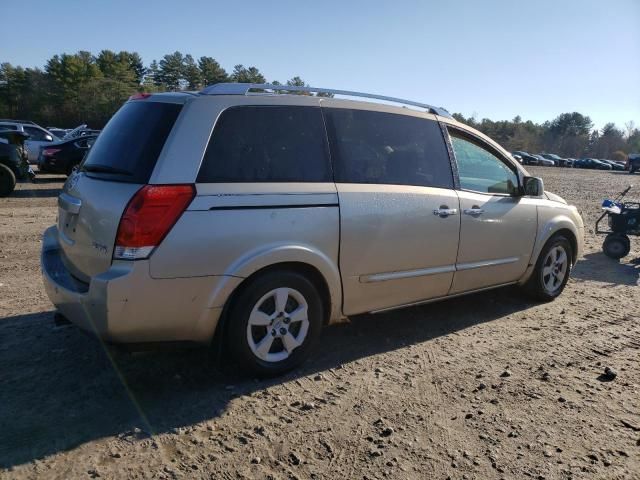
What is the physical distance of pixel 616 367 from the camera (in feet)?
13.4

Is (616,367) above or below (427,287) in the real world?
below

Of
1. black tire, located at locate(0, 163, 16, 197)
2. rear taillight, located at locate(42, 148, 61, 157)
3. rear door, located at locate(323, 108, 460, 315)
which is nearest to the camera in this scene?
rear door, located at locate(323, 108, 460, 315)

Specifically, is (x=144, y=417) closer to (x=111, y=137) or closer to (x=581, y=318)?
(x=111, y=137)

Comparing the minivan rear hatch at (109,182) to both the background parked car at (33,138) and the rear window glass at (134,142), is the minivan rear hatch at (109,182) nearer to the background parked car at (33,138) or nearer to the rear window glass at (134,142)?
the rear window glass at (134,142)

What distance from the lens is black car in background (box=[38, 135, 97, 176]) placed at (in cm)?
1567

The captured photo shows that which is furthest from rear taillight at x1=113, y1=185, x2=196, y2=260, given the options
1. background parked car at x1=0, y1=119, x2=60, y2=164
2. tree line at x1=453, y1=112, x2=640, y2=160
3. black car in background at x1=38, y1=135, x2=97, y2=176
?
tree line at x1=453, y1=112, x2=640, y2=160

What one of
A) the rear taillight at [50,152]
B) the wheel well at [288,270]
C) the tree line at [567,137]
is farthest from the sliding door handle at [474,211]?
the tree line at [567,137]

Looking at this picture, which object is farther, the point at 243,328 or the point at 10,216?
the point at 10,216

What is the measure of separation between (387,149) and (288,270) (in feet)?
4.49

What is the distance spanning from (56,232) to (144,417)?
176 centimetres

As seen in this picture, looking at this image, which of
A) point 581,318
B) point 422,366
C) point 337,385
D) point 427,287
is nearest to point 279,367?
point 337,385

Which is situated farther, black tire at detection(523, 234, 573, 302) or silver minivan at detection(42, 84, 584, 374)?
black tire at detection(523, 234, 573, 302)

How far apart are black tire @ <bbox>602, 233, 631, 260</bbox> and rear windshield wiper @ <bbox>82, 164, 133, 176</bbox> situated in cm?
760

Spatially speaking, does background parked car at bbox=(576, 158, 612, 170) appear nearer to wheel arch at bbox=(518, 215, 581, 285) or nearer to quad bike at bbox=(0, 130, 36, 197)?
quad bike at bbox=(0, 130, 36, 197)
